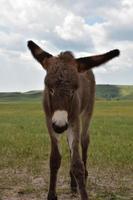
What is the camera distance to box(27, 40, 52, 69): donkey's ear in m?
7.67

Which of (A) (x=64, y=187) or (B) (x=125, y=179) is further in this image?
(B) (x=125, y=179)

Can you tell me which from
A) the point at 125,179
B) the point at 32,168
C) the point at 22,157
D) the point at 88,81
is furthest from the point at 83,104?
the point at 22,157

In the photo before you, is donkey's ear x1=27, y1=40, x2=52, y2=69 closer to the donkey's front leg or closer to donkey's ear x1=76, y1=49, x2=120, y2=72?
donkey's ear x1=76, y1=49, x2=120, y2=72

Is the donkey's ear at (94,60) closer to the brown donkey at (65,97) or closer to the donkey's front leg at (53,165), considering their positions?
the brown donkey at (65,97)

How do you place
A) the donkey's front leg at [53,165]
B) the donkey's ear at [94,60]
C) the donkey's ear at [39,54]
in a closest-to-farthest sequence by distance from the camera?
the donkey's ear at [94,60] → the donkey's ear at [39,54] → the donkey's front leg at [53,165]

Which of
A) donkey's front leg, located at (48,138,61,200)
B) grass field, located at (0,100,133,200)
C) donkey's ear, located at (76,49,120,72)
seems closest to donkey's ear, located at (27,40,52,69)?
donkey's ear, located at (76,49,120,72)

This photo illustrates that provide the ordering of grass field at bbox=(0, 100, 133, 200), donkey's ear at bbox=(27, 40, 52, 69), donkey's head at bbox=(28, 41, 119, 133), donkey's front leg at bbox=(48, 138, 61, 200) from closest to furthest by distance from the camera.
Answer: donkey's head at bbox=(28, 41, 119, 133) < donkey's ear at bbox=(27, 40, 52, 69) < donkey's front leg at bbox=(48, 138, 61, 200) < grass field at bbox=(0, 100, 133, 200)

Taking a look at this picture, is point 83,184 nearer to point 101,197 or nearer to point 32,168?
point 101,197

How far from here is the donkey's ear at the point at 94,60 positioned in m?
7.37

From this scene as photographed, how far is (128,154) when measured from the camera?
15172 millimetres

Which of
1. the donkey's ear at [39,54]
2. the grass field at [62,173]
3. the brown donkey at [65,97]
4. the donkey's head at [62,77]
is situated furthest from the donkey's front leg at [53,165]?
the donkey's ear at [39,54]

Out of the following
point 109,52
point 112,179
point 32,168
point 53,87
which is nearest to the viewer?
point 53,87

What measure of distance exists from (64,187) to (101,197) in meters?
1.29

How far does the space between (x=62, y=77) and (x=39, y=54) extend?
107 cm
